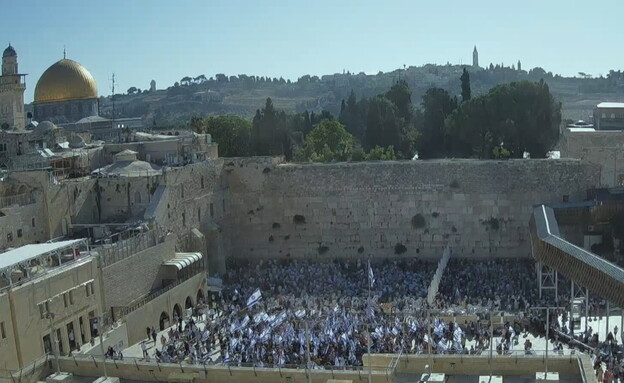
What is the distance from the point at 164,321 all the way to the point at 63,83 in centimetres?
2745

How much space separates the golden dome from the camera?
4962cm

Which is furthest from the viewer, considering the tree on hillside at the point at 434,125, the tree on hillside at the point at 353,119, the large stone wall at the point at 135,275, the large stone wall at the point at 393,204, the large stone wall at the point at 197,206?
the tree on hillside at the point at 353,119

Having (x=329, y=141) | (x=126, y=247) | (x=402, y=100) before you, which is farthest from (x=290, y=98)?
(x=126, y=247)

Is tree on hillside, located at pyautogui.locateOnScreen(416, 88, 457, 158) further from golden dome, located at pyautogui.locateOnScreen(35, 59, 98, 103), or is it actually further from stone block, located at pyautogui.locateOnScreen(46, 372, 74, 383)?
stone block, located at pyautogui.locateOnScreen(46, 372, 74, 383)

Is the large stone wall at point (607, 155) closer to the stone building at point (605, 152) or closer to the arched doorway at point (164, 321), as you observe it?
the stone building at point (605, 152)

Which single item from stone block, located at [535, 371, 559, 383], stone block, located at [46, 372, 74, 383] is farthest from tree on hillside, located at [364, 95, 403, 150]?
stone block, located at [535, 371, 559, 383]

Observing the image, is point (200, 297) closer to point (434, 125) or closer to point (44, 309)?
point (44, 309)

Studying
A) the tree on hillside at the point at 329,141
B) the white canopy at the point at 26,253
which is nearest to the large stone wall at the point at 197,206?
the white canopy at the point at 26,253

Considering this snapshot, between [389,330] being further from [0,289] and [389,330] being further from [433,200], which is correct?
[433,200]

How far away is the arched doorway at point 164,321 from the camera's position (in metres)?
26.5

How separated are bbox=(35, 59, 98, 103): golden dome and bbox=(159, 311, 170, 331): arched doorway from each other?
2673 cm

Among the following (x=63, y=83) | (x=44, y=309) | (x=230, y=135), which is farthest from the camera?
(x=230, y=135)

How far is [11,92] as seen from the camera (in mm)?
47594

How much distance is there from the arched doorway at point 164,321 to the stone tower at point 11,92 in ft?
77.2
